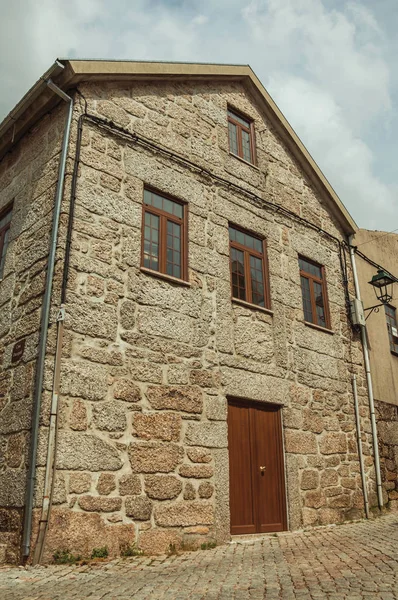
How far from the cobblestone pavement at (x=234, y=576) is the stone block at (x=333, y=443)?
2.23 m

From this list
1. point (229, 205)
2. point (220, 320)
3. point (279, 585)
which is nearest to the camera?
point (279, 585)

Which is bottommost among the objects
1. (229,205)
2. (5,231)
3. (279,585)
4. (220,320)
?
(279,585)

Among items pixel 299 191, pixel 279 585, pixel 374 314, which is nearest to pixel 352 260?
pixel 374 314

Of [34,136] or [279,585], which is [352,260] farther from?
[279,585]

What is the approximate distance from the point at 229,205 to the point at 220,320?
215 centimetres

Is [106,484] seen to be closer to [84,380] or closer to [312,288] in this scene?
[84,380]

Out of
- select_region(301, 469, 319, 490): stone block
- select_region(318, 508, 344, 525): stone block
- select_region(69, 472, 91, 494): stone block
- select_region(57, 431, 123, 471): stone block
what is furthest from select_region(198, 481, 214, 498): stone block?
select_region(318, 508, 344, 525): stone block

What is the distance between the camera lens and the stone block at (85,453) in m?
5.56

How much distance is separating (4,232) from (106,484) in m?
4.42

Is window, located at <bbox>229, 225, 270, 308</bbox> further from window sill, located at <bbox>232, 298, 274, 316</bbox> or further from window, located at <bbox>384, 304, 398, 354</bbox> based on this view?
window, located at <bbox>384, 304, 398, 354</bbox>

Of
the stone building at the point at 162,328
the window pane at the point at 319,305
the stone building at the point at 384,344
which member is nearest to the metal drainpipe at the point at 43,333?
the stone building at the point at 162,328

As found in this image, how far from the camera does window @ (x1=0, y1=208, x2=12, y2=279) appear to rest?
7882 mm

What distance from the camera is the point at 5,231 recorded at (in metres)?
8.15

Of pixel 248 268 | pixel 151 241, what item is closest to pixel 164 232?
pixel 151 241
